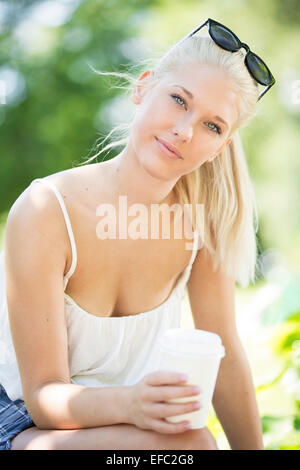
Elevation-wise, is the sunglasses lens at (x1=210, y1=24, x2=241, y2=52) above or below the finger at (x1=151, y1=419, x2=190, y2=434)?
above

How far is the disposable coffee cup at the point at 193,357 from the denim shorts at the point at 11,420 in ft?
1.91

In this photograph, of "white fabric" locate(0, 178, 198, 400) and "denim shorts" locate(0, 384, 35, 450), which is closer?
"denim shorts" locate(0, 384, 35, 450)

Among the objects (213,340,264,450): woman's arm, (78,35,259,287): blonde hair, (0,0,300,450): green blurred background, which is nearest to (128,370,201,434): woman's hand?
(213,340,264,450): woman's arm

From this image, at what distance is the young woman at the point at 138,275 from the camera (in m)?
1.60

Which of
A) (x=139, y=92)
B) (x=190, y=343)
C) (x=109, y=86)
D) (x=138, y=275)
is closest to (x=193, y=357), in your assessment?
(x=190, y=343)

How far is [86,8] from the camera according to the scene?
1039cm

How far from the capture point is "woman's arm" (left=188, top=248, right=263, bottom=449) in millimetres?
2090

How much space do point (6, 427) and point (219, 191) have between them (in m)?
Result: 1.09

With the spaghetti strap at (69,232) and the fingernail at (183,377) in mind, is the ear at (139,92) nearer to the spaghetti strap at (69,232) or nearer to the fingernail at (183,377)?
the spaghetti strap at (69,232)

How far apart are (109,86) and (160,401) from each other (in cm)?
842

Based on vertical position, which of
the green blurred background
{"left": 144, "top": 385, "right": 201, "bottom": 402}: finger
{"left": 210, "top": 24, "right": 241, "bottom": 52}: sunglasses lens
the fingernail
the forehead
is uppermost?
the green blurred background

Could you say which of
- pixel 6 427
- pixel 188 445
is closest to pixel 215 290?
pixel 188 445

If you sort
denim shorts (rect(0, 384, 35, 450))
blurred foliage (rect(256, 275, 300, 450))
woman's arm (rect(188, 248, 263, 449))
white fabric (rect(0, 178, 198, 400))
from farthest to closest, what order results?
blurred foliage (rect(256, 275, 300, 450))
woman's arm (rect(188, 248, 263, 449))
white fabric (rect(0, 178, 198, 400))
denim shorts (rect(0, 384, 35, 450))

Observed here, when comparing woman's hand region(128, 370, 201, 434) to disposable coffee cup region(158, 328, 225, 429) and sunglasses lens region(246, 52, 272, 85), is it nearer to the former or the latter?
disposable coffee cup region(158, 328, 225, 429)
